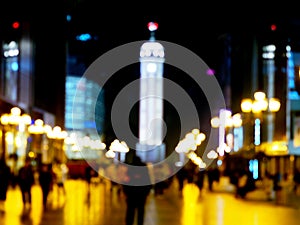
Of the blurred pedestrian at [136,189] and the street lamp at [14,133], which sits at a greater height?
the street lamp at [14,133]

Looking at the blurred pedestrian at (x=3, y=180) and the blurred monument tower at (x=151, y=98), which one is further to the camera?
the blurred monument tower at (x=151, y=98)

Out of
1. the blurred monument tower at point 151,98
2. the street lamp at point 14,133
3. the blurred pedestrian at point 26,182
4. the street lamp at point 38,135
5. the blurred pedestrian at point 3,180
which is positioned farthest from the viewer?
the blurred monument tower at point 151,98

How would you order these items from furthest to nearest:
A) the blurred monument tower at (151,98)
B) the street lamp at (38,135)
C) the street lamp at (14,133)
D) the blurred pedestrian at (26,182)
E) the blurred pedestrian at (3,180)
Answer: the blurred monument tower at (151,98) → the street lamp at (38,135) → the street lamp at (14,133) → the blurred pedestrian at (26,182) → the blurred pedestrian at (3,180)

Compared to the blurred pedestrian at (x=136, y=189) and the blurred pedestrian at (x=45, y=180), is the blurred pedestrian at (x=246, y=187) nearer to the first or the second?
the blurred pedestrian at (x=45, y=180)

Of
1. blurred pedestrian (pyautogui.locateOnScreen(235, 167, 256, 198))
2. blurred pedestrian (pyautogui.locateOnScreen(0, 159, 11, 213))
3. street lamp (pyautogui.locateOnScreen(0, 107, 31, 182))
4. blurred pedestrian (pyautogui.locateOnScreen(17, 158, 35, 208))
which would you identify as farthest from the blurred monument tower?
blurred pedestrian (pyautogui.locateOnScreen(0, 159, 11, 213))

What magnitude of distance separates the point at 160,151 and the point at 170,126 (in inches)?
1151

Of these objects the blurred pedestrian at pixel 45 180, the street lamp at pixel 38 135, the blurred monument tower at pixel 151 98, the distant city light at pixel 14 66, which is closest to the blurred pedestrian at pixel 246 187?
the blurred pedestrian at pixel 45 180

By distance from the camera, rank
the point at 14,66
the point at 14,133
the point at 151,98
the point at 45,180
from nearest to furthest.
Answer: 1. the point at 45,180
2. the point at 14,133
3. the point at 14,66
4. the point at 151,98

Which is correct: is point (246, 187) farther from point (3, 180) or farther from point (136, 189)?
point (136, 189)

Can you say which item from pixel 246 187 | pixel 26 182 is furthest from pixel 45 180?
pixel 246 187

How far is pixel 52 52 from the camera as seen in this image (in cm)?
9238

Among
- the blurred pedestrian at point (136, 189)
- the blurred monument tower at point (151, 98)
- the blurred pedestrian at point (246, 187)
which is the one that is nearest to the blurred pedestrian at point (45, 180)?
the blurred pedestrian at point (136, 189)

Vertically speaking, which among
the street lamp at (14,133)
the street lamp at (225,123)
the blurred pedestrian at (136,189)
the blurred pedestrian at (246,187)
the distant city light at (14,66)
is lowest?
the blurred pedestrian at (246,187)

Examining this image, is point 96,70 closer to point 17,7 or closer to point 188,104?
point 188,104
